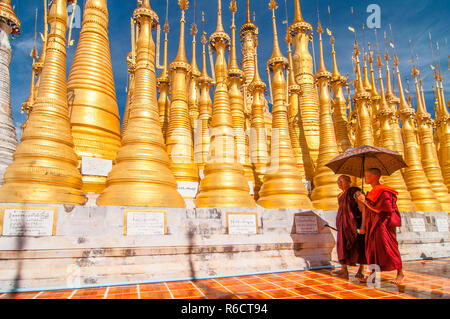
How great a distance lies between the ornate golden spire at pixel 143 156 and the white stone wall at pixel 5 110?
328 cm

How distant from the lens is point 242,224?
20.7ft

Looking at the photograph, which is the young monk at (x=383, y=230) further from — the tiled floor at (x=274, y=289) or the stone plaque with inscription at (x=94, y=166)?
the stone plaque with inscription at (x=94, y=166)

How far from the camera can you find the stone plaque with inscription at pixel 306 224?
6.80m

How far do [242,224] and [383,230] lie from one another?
8.56 feet

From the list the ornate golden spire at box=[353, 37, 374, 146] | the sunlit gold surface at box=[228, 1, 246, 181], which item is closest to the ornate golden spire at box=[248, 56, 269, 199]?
the sunlit gold surface at box=[228, 1, 246, 181]

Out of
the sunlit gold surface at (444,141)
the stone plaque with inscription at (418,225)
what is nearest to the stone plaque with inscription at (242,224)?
the stone plaque with inscription at (418,225)

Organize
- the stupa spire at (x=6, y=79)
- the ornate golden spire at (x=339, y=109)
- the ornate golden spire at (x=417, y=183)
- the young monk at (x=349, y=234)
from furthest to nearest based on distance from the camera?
the ornate golden spire at (x=339, y=109) < the ornate golden spire at (x=417, y=183) < the stupa spire at (x=6, y=79) < the young monk at (x=349, y=234)

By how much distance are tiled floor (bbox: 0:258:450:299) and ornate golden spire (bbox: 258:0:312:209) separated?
2.22 meters

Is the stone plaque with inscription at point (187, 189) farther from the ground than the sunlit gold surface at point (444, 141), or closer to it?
closer to it

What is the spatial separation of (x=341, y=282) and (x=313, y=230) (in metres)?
1.96

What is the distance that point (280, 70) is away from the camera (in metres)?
8.99
